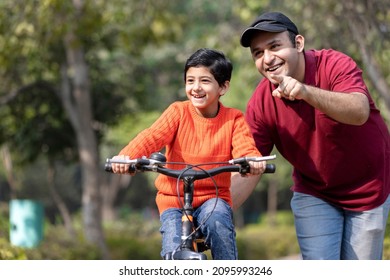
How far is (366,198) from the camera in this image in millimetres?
4727

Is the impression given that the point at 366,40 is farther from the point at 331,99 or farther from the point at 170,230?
the point at 170,230

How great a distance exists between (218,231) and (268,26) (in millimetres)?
1059

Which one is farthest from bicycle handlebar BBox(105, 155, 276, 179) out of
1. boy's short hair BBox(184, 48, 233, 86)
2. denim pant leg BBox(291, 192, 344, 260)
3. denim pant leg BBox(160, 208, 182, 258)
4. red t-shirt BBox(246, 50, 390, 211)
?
denim pant leg BBox(291, 192, 344, 260)

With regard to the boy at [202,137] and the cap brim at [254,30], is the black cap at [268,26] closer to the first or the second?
the cap brim at [254,30]

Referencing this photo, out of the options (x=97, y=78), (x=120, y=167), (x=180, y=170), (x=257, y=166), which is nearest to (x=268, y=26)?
(x=257, y=166)

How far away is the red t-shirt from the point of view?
181 inches

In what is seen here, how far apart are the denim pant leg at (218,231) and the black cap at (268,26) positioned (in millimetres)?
865

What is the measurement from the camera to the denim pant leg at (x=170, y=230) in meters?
4.09

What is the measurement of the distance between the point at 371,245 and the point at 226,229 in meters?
0.97

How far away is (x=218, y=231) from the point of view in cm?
418

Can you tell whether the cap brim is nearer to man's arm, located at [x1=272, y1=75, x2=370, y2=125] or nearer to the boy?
the boy

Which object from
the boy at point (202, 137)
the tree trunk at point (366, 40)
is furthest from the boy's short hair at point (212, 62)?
the tree trunk at point (366, 40)
